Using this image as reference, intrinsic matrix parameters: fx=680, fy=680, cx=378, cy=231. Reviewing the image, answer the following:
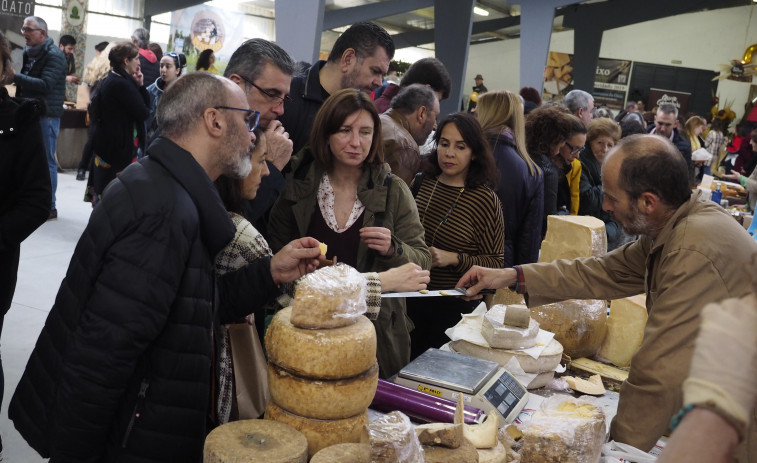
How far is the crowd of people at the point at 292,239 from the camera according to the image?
165 centimetres

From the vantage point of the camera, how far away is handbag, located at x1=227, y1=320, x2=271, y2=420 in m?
1.97

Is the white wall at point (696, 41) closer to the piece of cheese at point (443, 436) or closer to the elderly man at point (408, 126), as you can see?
the elderly man at point (408, 126)

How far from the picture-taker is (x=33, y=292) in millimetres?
4984

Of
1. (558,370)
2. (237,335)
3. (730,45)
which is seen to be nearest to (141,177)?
(237,335)

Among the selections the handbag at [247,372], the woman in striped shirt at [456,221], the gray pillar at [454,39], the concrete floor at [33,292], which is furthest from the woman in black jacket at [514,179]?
the gray pillar at [454,39]

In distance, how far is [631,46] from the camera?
2369 cm

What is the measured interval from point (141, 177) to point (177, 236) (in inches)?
7.3

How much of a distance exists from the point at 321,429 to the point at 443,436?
287 millimetres

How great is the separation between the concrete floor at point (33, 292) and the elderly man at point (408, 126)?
7.07ft

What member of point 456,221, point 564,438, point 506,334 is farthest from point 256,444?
point 456,221

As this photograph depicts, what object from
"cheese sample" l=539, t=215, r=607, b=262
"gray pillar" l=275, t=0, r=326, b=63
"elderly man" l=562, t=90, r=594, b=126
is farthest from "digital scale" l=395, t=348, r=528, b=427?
"elderly man" l=562, t=90, r=594, b=126

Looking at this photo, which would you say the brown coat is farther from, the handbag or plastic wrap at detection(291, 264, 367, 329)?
the handbag

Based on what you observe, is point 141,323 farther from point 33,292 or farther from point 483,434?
point 33,292

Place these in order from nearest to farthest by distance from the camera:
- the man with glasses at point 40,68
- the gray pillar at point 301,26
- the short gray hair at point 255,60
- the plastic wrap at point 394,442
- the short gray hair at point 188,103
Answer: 1. the plastic wrap at point 394,442
2. the short gray hair at point 188,103
3. the short gray hair at point 255,60
4. the gray pillar at point 301,26
5. the man with glasses at point 40,68
